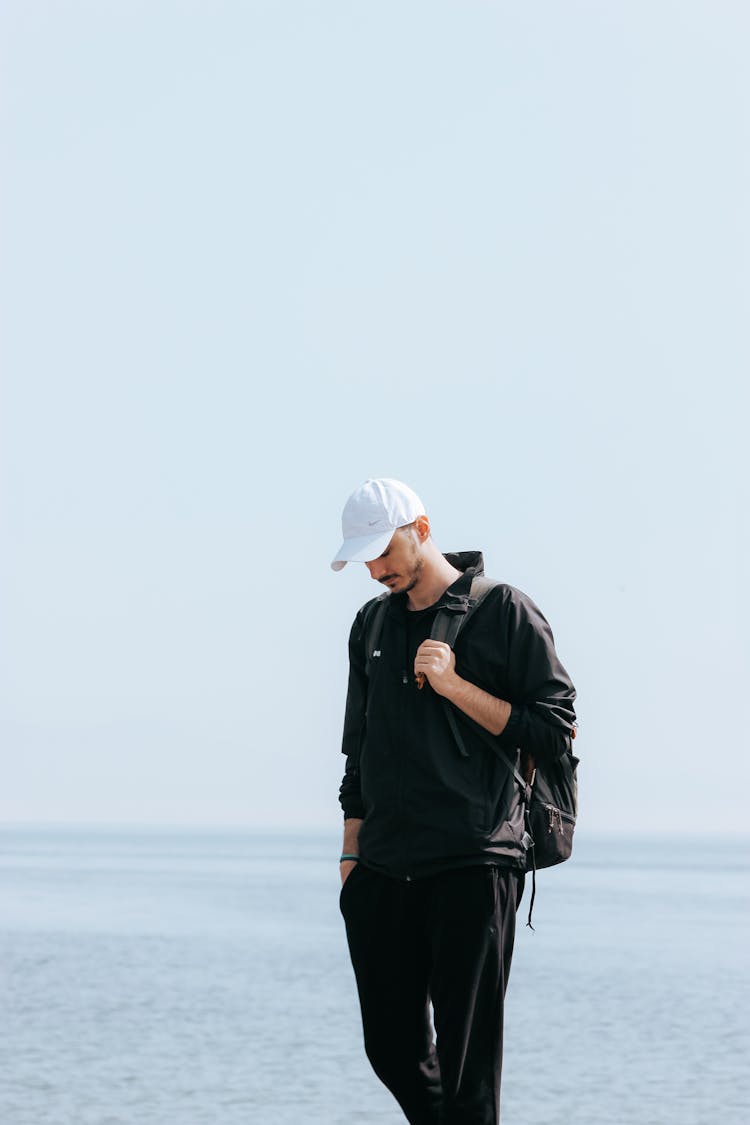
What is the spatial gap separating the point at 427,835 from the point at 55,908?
4257 cm

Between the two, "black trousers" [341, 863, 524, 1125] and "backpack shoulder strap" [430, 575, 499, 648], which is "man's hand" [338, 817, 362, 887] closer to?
"black trousers" [341, 863, 524, 1125]

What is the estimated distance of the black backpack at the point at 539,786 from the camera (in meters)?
4.21


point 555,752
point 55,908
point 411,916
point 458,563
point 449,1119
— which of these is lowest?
point 55,908

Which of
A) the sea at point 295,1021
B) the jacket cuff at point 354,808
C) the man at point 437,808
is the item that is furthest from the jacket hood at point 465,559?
the sea at point 295,1021

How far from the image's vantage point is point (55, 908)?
45031 millimetres

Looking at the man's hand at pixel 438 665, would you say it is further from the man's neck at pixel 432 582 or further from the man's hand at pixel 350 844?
the man's hand at pixel 350 844

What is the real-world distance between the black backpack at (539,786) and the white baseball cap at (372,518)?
244 mm

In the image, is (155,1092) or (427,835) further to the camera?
(155,1092)

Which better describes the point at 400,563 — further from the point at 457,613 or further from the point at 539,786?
the point at 539,786

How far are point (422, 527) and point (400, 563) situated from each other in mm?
120

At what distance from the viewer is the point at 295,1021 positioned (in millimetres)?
20766

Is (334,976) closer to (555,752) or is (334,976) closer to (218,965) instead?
(218,965)

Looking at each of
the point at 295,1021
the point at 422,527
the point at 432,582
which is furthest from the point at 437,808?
the point at 295,1021

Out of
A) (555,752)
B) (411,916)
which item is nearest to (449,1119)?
(411,916)
